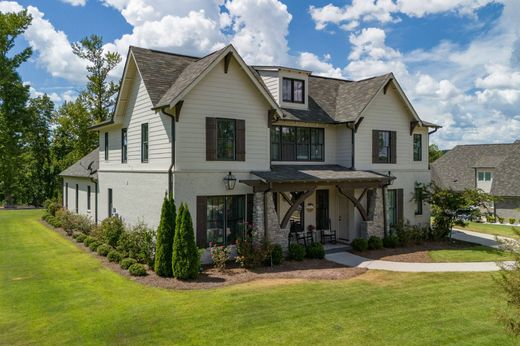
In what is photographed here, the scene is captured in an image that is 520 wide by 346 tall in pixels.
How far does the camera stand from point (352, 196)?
1884 centimetres

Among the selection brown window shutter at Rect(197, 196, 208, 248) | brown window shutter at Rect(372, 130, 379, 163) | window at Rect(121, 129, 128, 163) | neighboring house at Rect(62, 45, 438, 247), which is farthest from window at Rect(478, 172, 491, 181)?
window at Rect(121, 129, 128, 163)

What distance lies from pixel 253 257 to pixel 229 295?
11.3 feet

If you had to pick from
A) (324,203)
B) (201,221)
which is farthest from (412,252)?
(201,221)

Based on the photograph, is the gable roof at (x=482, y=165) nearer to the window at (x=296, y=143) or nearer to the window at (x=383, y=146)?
the window at (x=383, y=146)

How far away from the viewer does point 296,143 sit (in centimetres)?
2005

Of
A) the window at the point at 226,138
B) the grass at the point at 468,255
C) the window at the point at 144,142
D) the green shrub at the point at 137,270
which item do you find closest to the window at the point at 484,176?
the grass at the point at 468,255

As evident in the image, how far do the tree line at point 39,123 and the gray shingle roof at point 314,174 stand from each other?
2677cm

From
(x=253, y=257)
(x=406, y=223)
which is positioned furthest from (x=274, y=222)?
(x=406, y=223)

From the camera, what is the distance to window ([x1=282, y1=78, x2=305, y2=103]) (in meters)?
20.8

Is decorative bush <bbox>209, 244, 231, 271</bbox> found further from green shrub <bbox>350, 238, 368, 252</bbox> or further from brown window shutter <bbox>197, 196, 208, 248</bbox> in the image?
green shrub <bbox>350, 238, 368, 252</bbox>

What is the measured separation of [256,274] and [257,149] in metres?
5.63

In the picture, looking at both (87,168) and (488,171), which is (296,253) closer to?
(87,168)

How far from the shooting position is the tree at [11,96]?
32.3 metres

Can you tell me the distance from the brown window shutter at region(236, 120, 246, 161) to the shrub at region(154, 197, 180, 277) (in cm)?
391
